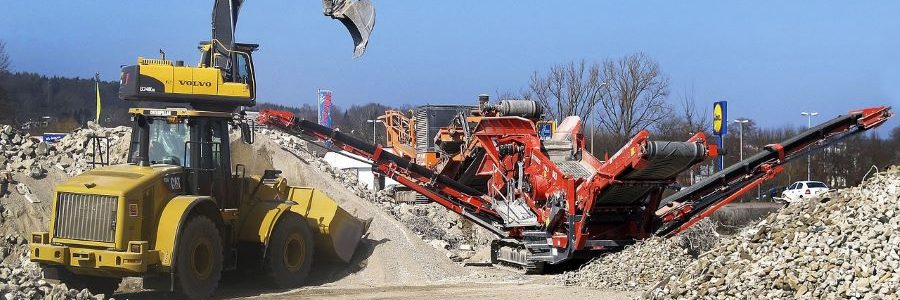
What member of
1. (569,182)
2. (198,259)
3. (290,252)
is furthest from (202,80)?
(569,182)

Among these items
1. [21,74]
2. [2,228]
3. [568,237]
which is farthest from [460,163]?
[21,74]

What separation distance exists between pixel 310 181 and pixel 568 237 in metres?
8.47

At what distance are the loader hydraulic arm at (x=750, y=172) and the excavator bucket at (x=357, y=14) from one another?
6.76m

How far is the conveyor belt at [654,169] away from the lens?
54.9 feet

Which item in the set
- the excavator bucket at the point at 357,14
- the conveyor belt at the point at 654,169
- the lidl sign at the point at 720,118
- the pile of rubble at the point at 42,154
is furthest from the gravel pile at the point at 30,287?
the lidl sign at the point at 720,118

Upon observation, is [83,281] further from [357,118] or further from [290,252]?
[357,118]

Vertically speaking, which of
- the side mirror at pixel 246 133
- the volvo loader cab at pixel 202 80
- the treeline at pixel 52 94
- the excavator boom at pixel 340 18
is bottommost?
the side mirror at pixel 246 133

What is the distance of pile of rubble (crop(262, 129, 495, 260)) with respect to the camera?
22.6 meters

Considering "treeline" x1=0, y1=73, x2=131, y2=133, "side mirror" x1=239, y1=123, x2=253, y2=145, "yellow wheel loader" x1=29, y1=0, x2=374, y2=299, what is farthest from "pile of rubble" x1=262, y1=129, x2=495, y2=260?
"treeline" x1=0, y1=73, x2=131, y2=133

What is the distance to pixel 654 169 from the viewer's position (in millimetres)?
17406

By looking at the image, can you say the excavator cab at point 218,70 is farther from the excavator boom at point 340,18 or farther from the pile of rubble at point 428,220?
the pile of rubble at point 428,220

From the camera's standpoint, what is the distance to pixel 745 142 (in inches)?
2498

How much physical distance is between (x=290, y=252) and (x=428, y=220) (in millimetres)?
8927

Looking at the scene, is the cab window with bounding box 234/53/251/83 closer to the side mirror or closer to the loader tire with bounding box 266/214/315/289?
the side mirror
